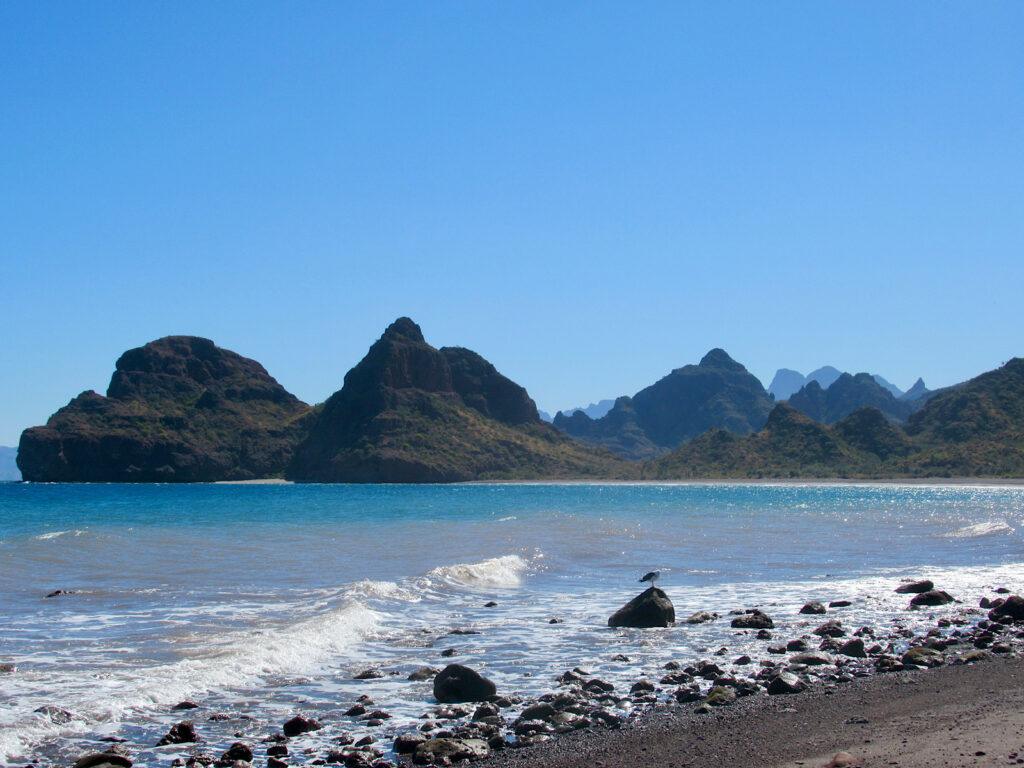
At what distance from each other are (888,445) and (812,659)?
147800mm

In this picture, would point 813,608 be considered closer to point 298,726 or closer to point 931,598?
point 931,598

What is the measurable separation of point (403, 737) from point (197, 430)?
183 m

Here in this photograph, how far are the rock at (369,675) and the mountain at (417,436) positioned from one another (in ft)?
474

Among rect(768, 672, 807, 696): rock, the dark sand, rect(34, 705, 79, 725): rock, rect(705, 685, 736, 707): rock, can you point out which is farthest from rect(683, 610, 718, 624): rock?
rect(34, 705, 79, 725): rock

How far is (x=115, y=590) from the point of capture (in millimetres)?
20141

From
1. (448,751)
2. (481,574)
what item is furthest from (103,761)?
(481,574)

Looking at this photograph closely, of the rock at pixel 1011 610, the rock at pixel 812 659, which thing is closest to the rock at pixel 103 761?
the rock at pixel 812 659

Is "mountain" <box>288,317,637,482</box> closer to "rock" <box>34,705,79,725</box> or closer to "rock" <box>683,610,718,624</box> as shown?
"rock" <box>683,610,718,624</box>

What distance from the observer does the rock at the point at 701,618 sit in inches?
620

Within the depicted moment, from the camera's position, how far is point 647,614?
15.4 metres

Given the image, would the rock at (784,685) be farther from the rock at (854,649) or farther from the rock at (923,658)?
the rock at (854,649)

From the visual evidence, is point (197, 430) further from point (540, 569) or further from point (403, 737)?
point (403, 737)

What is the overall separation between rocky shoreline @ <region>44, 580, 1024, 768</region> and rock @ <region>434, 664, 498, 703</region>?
1 cm

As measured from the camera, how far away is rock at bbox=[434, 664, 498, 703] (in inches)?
405
